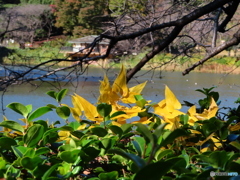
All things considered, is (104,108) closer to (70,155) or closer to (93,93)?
(70,155)

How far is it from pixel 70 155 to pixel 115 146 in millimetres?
108

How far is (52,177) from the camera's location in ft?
0.98

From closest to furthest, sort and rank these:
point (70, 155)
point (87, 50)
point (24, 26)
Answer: point (70, 155)
point (87, 50)
point (24, 26)

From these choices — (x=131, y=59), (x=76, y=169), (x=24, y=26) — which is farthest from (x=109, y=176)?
(x=131, y=59)

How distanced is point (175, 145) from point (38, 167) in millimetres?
210

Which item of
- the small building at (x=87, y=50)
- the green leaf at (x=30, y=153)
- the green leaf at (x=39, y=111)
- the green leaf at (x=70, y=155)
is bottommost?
the small building at (x=87, y=50)

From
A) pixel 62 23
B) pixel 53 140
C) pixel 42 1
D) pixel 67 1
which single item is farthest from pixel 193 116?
pixel 42 1

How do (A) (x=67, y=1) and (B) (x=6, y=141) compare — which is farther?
(A) (x=67, y=1)

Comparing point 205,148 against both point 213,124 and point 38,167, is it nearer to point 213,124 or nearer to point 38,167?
point 213,124

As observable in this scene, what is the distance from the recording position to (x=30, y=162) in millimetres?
321

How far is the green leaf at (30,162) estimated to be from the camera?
1.04 feet

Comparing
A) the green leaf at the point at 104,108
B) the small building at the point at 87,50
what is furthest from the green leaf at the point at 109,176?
the small building at the point at 87,50

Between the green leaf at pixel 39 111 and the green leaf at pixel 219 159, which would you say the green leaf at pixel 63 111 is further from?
the green leaf at pixel 219 159

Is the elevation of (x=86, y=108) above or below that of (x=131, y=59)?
above
